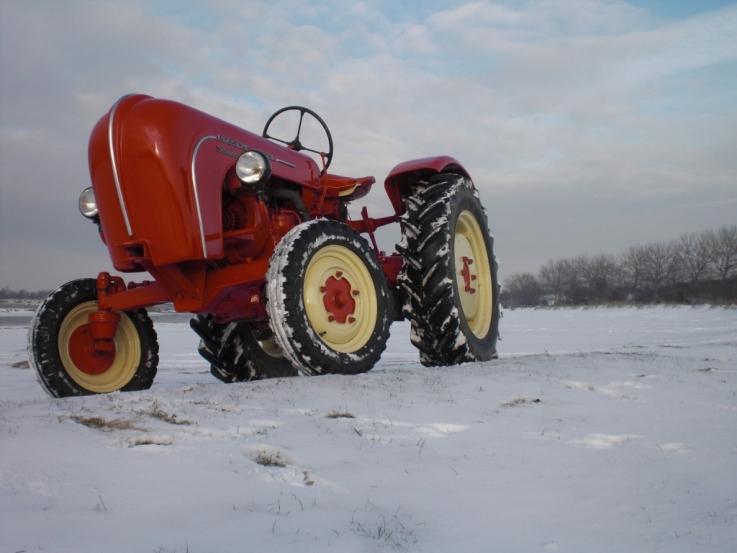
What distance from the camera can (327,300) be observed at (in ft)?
12.5

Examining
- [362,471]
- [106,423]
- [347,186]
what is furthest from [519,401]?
[347,186]

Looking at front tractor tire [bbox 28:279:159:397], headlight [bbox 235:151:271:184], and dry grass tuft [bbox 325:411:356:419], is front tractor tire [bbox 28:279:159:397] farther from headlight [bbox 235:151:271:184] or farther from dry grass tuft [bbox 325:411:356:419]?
dry grass tuft [bbox 325:411:356:419]

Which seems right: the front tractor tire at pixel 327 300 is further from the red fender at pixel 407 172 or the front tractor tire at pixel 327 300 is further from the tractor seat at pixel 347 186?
the tractor seat at pixel 347 186

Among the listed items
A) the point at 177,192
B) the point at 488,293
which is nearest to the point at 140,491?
the point at 177,192

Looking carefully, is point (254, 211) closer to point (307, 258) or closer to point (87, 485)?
point (307, 258)

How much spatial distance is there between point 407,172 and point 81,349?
2.79 meters

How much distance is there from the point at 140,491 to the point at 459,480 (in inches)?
36.1

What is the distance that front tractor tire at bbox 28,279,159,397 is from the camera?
391cm

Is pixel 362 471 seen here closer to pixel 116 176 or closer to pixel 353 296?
pixel 353 296

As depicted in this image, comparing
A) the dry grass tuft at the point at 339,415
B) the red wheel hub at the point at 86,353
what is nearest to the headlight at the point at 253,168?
the red wheel hub at the point at 86,353

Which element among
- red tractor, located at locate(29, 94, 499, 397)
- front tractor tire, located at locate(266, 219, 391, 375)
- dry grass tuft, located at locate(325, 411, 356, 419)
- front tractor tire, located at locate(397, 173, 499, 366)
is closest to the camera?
dry grass tuft, located at locate(325, 411, 356, 419)

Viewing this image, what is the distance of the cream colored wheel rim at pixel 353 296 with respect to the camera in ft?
12.1

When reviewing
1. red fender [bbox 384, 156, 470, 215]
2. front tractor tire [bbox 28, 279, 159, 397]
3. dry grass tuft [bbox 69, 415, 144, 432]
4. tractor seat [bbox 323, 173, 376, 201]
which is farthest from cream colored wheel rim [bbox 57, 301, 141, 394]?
red fender [bbox 384, 156, 470, 215]

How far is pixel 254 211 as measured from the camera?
166 inches
